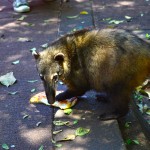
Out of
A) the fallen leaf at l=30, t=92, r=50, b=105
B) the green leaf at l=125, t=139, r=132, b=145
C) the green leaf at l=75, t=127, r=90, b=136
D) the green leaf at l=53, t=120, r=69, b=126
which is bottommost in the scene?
the green leaf at l=125, t=139, r=132, b=145

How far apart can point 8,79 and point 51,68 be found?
1181 millimetres

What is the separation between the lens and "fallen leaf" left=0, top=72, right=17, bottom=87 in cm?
478

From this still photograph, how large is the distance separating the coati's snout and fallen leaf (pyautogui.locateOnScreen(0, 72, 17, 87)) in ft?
3.22

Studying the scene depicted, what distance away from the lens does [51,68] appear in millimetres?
3859

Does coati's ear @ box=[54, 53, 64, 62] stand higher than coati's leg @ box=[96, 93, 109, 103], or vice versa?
coati's ear @ box=[54, 53, 64, 62]

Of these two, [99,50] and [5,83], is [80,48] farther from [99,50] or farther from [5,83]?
[5,83]

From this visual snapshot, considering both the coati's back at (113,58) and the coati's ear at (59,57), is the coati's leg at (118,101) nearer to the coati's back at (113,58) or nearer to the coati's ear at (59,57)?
the coati's back at (113,58)

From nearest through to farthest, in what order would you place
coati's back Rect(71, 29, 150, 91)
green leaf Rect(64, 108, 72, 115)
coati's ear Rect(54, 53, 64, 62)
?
coati's back Rect(71, 29, 150, 91)
coati's ear Rect(54, 53, 64, 62)
green leaf Rect(64, 108, 72, 115)

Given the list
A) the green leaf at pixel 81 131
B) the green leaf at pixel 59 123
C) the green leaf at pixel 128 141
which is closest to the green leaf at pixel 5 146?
the green leaf at pixel 59 123

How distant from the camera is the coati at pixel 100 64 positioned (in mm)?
3691

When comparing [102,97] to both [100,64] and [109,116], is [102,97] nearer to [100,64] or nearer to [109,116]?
[109,116]

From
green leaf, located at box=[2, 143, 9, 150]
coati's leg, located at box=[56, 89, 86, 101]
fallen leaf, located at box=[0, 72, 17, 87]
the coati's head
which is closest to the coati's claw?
coati's leg, located at box=[56, 89, 86, 101]

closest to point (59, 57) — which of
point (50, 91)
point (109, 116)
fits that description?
point (50, 91)

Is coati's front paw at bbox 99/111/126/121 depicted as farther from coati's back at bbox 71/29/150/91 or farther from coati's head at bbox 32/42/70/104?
coati's head at bbox 32/42/70/104
